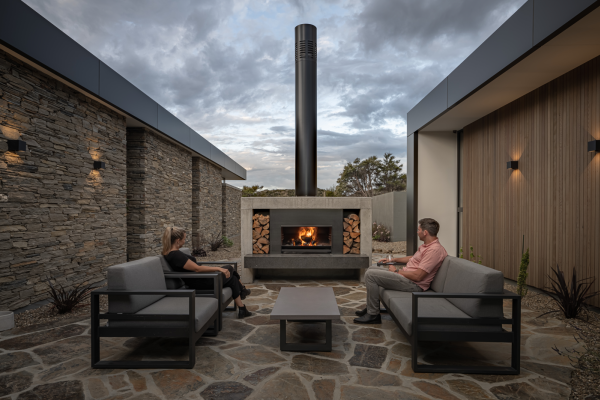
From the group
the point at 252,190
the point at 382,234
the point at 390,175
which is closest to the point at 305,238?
the point at 382,234

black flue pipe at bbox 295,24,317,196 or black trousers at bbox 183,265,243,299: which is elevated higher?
black flue pipe at bbox 295,24,317,196

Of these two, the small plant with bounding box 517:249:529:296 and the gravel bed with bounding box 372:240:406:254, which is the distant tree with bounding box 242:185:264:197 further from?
the small plant with bounding box 517:249:529:296

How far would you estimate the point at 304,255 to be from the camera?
545 cm

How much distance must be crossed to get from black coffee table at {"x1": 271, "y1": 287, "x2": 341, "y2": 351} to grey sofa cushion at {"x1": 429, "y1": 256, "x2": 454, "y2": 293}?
3.36 ft

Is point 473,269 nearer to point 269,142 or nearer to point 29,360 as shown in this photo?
point 29,360

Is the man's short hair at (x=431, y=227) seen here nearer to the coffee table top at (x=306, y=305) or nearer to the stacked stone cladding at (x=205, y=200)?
the coffee table top at (x=306, y=305)

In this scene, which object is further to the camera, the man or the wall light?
the wall light

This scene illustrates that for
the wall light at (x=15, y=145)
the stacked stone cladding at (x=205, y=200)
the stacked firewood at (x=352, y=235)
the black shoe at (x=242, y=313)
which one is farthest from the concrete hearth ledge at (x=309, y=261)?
the stacked stone cladding at (x=205, y=200)

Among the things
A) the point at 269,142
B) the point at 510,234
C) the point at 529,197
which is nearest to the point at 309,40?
the point at 529,197

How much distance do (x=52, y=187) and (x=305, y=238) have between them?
382 cm

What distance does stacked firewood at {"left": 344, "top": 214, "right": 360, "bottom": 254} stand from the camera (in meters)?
5.66

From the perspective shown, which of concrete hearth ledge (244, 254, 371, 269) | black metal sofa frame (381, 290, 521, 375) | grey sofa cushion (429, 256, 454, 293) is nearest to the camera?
black metal sofa frame (381, 290, 521, 375)

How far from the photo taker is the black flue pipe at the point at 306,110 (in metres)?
5.88

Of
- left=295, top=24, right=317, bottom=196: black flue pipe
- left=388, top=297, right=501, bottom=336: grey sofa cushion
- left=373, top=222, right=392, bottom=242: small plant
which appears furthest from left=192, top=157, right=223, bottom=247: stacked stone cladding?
left=388, top=297, right=501, bottom=336: grey sofa cushion
